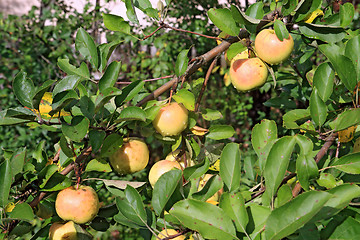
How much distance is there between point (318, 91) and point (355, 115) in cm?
11

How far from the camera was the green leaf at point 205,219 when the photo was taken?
0.51 meters

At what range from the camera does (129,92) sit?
75 centimetres

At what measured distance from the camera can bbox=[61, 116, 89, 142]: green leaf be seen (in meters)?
0.66

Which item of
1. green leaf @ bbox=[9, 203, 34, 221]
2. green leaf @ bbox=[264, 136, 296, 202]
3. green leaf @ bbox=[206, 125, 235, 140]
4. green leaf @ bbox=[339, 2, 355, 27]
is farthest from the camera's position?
green leaf @ bbox=[206, 125, 235, 140]

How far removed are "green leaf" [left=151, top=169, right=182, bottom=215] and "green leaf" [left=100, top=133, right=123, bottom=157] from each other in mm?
179

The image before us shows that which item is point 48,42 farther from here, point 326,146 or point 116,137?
point 326,146

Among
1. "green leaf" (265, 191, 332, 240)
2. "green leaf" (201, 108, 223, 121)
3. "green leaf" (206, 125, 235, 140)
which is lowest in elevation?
"green leaf" (206, 125, 235, 140)

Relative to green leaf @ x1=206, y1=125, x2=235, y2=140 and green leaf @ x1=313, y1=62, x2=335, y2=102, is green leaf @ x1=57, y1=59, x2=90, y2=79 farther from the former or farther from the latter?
green leaf @ x1=313, y1=62, x2=335, y2=102

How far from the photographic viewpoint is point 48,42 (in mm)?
2666

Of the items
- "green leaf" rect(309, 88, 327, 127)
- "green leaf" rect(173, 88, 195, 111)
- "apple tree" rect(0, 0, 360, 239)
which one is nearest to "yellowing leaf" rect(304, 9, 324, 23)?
"apple tree" rect(0, 0, 360, 239)

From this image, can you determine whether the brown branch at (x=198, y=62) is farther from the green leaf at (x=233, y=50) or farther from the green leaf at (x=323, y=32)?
the green leaf at (x=323, y=32)

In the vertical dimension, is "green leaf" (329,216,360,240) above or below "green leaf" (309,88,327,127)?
below

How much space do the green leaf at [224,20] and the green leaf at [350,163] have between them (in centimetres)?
35

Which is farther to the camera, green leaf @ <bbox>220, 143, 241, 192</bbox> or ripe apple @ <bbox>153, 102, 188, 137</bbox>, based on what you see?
ripe apple @ <bbox>153, 102, 188, 137</bbox>
